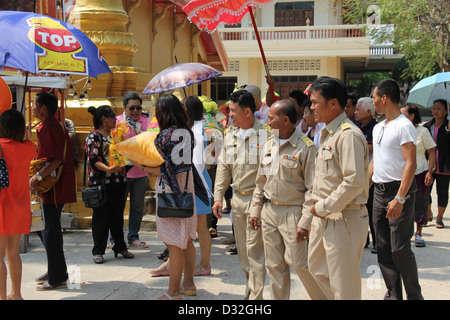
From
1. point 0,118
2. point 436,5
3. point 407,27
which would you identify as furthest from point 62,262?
point 407,27

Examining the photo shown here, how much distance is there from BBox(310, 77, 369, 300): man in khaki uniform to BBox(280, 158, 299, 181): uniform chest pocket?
0.33m

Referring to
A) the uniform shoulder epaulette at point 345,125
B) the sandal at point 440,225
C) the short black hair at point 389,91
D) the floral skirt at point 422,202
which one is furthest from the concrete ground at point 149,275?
the uniform shoulder epaulette at point 345,125

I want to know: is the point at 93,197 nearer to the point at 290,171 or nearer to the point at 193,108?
the point at 193,108

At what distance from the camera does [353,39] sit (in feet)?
89.8

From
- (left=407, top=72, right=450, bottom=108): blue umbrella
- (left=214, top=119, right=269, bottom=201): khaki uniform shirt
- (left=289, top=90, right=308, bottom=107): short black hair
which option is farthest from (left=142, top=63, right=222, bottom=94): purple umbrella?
(left=407, top=72, right=450, bottom=108): blue umbrella

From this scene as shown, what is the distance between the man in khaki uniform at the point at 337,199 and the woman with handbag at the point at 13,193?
2514 millimetres

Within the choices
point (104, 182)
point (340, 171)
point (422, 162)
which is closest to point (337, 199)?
point (340, 171)

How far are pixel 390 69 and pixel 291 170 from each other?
3309cm

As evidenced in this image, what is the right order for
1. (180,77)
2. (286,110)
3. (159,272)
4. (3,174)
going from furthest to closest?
(180,77) < (159,272) < (3,174) < (286,110)

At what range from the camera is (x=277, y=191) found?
3.97m

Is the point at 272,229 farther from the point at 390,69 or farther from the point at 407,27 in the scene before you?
the point at 390,69

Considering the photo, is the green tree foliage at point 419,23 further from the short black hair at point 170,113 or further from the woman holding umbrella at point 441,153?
the short black hair at point 170,113

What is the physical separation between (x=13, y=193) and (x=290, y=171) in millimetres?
2387

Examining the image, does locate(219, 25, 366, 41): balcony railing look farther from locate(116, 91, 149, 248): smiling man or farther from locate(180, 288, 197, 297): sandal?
locate(180, 288, 197, 297): sandal
